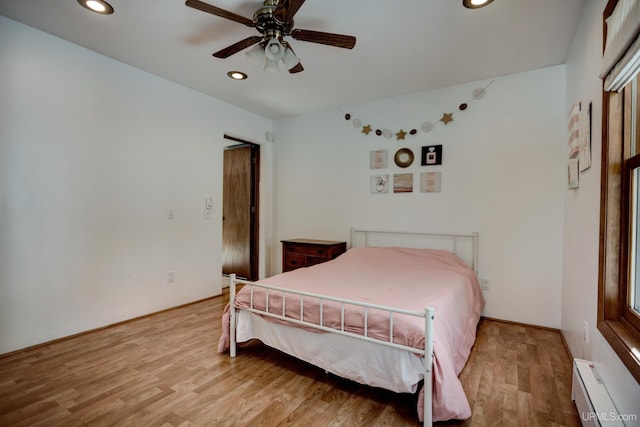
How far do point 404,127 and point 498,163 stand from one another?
1063mm

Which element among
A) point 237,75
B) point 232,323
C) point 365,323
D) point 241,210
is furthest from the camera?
point 241,210

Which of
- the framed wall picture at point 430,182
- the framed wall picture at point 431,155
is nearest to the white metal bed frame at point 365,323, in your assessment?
the framed wall picture at point 430,182

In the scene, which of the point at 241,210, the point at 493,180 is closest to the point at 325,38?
the point at 493,180

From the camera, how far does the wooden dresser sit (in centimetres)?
362

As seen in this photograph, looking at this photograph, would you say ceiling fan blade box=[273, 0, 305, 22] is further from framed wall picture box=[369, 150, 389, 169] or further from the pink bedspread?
framed wall picture box=[369, 150, 389, 169]

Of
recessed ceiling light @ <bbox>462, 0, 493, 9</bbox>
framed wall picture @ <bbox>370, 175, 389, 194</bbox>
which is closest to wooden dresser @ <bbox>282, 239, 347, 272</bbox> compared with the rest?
framed wall picture @ <bbox>370, 175, 389, 194</bbox>

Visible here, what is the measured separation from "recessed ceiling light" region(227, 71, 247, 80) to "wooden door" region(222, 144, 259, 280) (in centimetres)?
153

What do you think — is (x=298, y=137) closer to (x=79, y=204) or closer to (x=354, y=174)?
(x=354, y=174)

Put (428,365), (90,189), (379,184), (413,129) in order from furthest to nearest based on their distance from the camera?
1. (379,184)
2. (413,129)
3. (90,189)
4. (428,365)

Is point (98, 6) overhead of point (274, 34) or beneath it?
overhead

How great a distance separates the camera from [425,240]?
134 inches

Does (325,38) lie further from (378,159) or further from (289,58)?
(378,159)

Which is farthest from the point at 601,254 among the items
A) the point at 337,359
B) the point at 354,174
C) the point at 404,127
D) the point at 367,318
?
the point at 354,174

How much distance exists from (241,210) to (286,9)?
3384 mm
